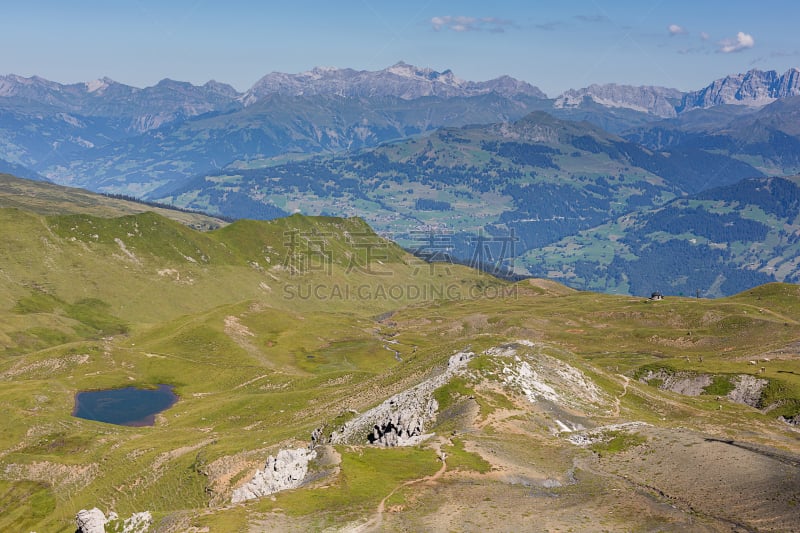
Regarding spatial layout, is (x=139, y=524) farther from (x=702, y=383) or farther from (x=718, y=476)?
(x=702, y=383)

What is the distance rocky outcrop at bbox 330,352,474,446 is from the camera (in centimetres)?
8775

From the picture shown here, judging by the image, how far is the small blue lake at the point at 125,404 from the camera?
14675 centimetres

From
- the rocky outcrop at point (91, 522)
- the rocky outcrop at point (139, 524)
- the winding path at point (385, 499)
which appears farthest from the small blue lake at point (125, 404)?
the winding path at point (385, 499)

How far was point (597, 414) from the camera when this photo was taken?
99.1m

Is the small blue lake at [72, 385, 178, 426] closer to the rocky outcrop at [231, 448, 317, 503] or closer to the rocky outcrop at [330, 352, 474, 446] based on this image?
the rocky outcrop at [330, 352, 474, 446]

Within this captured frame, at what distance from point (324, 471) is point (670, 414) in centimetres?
6495

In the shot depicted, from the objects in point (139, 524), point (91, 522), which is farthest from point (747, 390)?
point (91, 522)

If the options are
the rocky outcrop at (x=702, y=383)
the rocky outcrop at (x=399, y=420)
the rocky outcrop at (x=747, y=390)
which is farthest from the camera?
the rocky outcrop at (x=702, y=383)

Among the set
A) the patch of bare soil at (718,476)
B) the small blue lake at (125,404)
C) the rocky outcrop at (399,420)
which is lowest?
the small blue lake at (125,404)

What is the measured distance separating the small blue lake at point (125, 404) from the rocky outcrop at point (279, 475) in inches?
3035

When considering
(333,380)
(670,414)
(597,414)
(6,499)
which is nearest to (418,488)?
(597,414)

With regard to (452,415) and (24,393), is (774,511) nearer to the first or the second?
(452,415)

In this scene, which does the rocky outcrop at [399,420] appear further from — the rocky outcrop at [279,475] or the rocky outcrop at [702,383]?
the rocky outcrop at [702,383]

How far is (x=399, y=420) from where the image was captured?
89750mm
